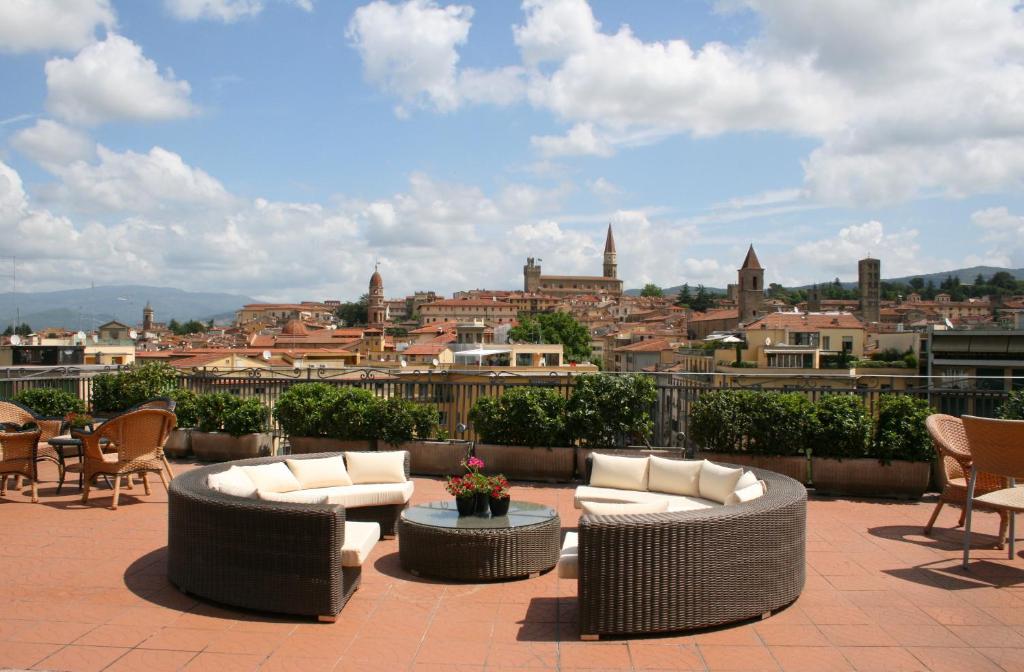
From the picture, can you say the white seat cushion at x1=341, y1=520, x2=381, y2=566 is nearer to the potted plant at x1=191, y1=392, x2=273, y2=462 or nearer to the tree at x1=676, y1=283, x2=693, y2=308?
the potted plant at x1=191, y1=392, x2=273, y2=462

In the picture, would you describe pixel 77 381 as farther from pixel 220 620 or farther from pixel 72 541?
pixel 220 620

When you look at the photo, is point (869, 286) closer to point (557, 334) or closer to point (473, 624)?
point (557, 334)

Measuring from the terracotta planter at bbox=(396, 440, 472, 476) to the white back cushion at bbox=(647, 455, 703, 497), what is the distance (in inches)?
125

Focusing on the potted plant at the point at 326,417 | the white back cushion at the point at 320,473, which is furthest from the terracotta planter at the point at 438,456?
the white back cushion at the point at 320,473

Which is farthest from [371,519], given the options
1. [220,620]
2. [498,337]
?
[498,337]

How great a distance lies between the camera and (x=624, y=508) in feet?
19.3

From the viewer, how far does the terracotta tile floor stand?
399 cm

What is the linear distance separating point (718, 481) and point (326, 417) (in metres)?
5.28

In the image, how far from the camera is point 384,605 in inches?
191

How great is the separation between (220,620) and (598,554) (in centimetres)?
224

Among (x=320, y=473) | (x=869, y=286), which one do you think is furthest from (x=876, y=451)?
(x=869, y=286)

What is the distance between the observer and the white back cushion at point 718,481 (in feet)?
19.7

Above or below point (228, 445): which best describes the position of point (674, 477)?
above

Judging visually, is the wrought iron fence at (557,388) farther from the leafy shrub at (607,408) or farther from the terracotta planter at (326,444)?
the terracotta planter at (326,444)
